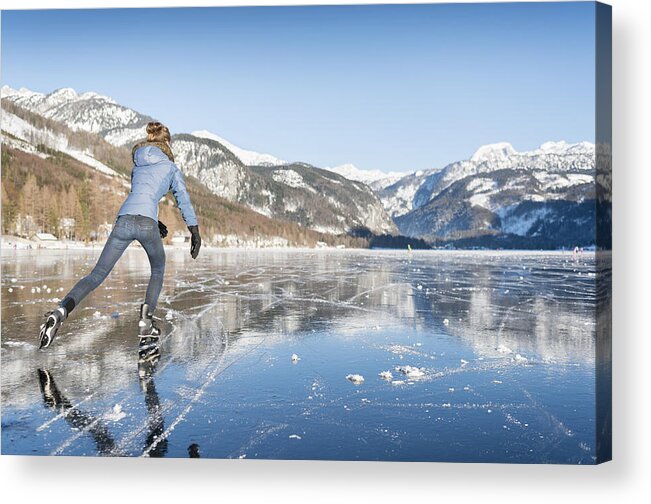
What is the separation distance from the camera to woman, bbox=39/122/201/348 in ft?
17.1

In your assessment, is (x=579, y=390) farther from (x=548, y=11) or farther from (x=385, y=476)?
(x=548, y=11)

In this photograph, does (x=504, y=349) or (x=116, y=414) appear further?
(x=504, y=349)

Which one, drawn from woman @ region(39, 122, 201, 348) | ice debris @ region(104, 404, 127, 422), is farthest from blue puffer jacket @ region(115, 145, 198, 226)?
ice debris @ region(104, 404, 127, 422)

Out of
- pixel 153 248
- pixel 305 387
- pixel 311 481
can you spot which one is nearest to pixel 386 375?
pixel 305 387

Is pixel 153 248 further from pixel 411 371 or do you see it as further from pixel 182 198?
pixel 411 371

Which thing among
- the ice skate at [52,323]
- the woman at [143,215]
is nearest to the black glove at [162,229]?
the woman at [143,215]

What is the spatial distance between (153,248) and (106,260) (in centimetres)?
45

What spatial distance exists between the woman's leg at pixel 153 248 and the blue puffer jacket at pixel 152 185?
0.09 m

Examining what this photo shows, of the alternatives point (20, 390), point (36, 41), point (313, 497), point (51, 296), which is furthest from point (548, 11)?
point (51, 296)

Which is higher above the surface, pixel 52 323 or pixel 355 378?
pixel 52 323

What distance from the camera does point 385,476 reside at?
154 inches

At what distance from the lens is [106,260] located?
530cm

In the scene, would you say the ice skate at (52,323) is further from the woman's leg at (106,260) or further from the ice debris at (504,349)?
the ice debris at (504,349)

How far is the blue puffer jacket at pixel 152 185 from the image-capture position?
17.1ft
